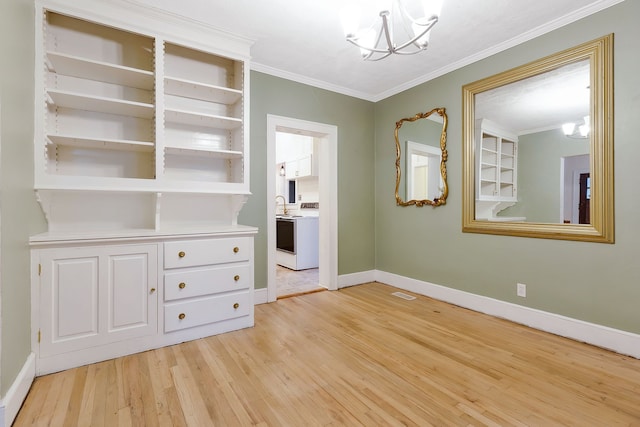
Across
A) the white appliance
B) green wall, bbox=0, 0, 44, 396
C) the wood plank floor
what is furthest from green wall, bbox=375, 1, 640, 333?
green wall, bbox=0, 0, 44, 396

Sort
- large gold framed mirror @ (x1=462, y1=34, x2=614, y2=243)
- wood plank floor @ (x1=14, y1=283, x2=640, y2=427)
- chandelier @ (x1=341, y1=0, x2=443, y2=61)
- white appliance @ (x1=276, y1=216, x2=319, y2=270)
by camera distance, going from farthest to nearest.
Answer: white appliance @ (x1=276, y1=216, x2=319, y2=270) < large gold framed mirror @ (x1=462, y1=34, x2=614, y2=243) < chandelier @ (x1=341, y1=0, x2=443, y2=61) < wood plank floor @ (x1=14, y1=283, x2=640, y2=427)

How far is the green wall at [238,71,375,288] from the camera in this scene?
132 inches

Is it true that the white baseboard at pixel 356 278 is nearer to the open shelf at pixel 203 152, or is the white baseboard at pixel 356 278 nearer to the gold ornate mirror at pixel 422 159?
the gold ornate mirror at pixel 422 159

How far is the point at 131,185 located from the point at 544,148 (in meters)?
3.47

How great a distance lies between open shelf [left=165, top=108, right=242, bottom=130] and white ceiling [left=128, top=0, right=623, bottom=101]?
29.9 inches

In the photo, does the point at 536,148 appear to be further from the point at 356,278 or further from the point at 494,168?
the point at 356,278

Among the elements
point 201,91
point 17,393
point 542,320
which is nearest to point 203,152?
point 201,91

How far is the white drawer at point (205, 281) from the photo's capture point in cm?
237

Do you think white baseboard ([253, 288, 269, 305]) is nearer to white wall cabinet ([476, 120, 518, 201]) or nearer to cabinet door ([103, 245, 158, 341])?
cabinet door ([103, 245, 158, 341])

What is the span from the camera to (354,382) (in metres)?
1.88

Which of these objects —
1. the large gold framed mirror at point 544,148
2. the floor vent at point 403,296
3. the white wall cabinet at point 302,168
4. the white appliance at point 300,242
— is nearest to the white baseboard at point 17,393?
the floor vent at point 403,296

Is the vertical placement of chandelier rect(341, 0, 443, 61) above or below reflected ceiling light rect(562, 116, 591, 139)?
above

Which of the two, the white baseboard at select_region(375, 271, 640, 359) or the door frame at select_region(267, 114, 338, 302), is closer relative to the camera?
the white baseboard at select_region(375, 271, 640, 359)

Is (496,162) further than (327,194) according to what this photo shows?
No
